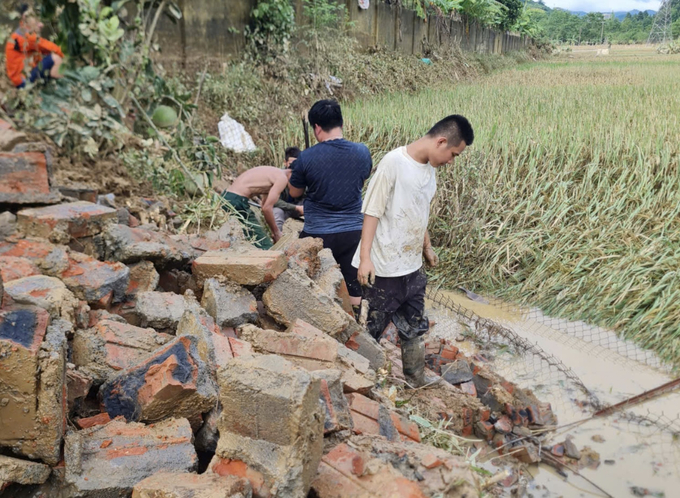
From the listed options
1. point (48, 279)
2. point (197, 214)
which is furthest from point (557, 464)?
point (197, 214)

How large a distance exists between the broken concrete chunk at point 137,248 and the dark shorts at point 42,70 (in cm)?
201

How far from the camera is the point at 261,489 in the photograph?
146 centimetres

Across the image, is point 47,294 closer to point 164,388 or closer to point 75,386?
point 75,386

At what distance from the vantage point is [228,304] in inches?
102

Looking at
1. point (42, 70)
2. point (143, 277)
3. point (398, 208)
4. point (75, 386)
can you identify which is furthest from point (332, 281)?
point (42, 70)

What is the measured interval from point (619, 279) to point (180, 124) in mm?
4066

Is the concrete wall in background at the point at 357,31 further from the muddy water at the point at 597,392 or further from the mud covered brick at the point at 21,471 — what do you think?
the mud covered brick at the point at 21,471

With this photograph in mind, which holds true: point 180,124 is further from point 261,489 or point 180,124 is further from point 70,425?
point 261,489

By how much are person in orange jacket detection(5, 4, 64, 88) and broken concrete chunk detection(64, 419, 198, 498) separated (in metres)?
3.43

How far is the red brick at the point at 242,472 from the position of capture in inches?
57.7

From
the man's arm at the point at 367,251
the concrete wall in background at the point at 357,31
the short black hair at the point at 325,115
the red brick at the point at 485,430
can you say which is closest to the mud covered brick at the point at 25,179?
the short black hair at the point at 325,115

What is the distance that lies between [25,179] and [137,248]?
Answer: 0.82 metres

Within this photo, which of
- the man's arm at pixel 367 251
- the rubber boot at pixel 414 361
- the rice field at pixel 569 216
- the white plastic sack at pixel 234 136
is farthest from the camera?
the white plastic sack at pixel 234 136

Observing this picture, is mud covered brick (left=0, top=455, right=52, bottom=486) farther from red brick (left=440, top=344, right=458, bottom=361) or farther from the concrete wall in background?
the concrete wall in background
